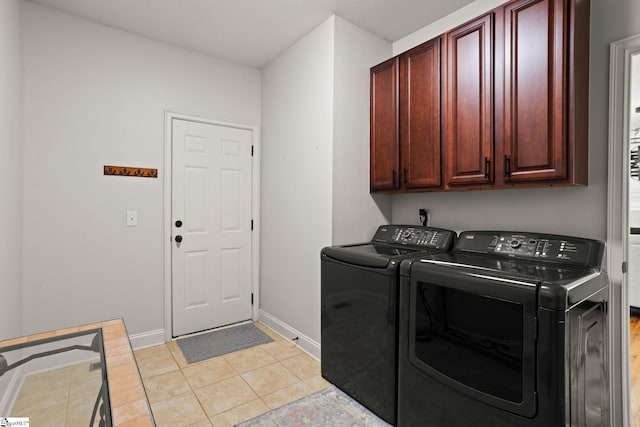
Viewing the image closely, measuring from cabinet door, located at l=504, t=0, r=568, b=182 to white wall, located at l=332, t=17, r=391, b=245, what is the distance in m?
1.09

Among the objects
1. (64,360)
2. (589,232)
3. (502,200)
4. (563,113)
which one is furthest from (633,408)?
(64,360)

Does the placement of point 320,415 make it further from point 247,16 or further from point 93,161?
point 247,16

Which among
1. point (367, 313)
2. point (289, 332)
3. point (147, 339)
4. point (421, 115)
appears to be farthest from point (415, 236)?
point (147, 339)

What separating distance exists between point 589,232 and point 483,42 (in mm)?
1217

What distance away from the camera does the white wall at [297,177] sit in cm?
265

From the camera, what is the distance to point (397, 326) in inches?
73.9

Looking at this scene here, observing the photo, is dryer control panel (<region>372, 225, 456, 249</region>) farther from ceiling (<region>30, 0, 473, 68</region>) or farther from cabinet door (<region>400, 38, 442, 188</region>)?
ceiling (<region>30, 0, 473, 68</region>)

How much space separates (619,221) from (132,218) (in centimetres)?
331

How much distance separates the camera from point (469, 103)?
2.04 metres

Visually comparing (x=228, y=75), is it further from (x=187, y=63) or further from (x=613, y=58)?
(x=613, y=58)

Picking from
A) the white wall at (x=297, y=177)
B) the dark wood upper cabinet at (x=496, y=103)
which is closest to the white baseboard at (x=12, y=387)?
the white wall at (x=297, y=177)

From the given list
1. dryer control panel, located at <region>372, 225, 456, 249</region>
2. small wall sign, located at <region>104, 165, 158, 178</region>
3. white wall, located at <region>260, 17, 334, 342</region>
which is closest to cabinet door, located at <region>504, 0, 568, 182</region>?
dryer control panel, located at <region>372, 225, 456, 249</region>

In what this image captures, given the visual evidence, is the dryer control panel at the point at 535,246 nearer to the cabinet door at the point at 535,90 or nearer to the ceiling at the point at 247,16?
the cabinet door at the point at 535,90

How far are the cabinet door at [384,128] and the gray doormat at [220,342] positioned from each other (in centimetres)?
177
